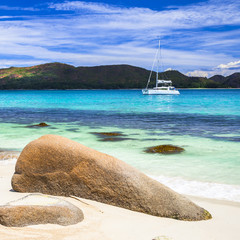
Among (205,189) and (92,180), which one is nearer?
(92,180)

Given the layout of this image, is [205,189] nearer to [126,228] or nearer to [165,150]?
[126,228]

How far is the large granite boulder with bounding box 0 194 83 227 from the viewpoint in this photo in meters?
3.99

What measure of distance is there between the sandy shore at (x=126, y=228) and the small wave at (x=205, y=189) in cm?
102

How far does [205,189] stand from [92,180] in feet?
9.76

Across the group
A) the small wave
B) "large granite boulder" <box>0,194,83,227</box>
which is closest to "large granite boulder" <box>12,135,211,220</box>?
"large granite boulder" <box>0,194,83,227</box>

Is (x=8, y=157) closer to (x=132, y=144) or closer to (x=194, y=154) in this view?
(x=132, y=144)

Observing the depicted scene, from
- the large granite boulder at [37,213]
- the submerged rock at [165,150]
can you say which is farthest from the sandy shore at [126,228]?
the submerged rock at [165,150]

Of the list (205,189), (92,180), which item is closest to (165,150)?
(205,189)

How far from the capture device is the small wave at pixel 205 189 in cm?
631

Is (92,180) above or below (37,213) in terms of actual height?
above

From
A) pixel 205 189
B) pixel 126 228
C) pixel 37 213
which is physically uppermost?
pixel 37 213

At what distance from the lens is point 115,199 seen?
504 cm

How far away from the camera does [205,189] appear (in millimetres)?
6820

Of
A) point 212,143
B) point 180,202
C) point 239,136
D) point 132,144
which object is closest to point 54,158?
point 180,202
